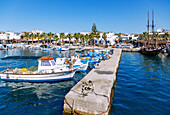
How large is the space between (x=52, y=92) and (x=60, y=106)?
4.50 meters

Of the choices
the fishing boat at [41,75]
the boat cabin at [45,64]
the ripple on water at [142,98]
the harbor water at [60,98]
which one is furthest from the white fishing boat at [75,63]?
the ripple on water at [142,98]

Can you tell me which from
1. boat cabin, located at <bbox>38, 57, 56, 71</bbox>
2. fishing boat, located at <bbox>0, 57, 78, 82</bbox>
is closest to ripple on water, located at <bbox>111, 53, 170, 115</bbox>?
fishing boat, located at <bbox>0, 57, 78, 82</bbox>

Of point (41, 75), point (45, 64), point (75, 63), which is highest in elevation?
point (45, 64)

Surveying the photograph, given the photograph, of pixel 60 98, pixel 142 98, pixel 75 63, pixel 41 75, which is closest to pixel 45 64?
pixel 41 75

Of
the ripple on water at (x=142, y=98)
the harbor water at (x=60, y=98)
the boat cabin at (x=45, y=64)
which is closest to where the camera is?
the ripple on water at (x=142, y=98)

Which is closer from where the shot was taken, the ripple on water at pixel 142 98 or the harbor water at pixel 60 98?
the ripple on water at pixel 142 98

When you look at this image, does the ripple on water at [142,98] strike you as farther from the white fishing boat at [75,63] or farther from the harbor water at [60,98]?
the white fishing boat at [75,63]

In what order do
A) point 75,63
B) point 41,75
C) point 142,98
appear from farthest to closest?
point 75,63
point 41,75
point 142,98

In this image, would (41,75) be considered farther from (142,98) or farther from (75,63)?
(142,98)

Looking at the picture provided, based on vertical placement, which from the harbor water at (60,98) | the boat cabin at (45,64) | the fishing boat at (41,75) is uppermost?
the boat cabin at (45,64)

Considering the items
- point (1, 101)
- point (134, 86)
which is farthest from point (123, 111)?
point (1, 101)

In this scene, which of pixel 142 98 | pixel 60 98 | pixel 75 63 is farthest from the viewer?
pixel 75 63

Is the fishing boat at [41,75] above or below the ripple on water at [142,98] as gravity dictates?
above

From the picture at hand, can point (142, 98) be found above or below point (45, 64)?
below
